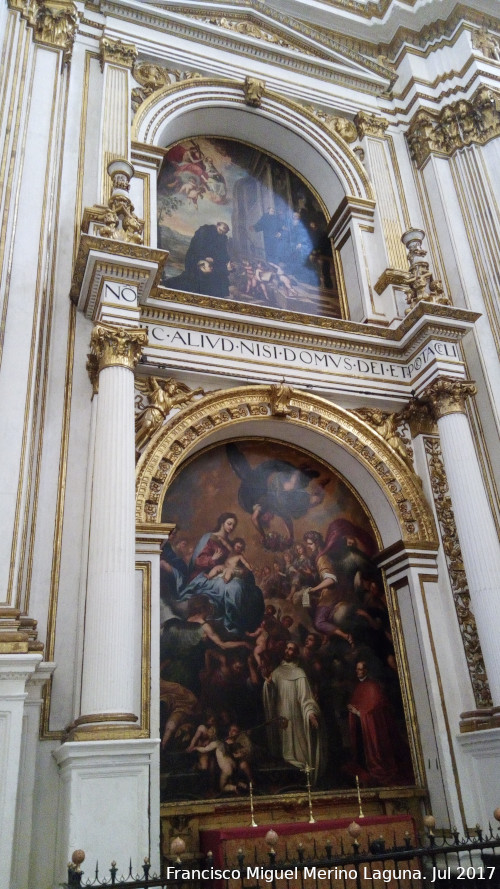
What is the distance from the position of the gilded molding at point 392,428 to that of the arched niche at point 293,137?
5.03ft

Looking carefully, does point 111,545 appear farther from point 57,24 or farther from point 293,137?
point 293,137

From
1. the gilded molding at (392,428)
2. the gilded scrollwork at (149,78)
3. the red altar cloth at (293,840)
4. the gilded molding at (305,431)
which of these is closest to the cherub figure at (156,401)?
the gilded molding at (305,431)

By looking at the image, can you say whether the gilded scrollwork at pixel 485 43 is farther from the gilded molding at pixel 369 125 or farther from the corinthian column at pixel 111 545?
the corinthian column at pixel 111 545

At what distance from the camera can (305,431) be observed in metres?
8.67

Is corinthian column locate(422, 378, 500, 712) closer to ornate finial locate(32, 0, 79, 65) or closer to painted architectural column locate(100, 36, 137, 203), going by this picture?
painted architectural column locate(100, 36, 137, 203)

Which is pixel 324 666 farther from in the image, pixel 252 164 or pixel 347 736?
pixel 252 164

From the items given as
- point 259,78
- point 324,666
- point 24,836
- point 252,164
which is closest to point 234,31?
point 259,78

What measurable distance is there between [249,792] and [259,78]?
32.1ft

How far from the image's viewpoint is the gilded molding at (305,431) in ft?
25.5

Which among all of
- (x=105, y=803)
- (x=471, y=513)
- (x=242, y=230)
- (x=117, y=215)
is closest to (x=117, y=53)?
(x=242, y=230)

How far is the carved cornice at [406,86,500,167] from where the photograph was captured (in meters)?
11.3

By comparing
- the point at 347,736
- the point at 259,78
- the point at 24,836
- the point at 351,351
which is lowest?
the point at 24,836

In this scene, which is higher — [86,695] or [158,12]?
[158,12]

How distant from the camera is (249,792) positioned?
6930 millimetres
